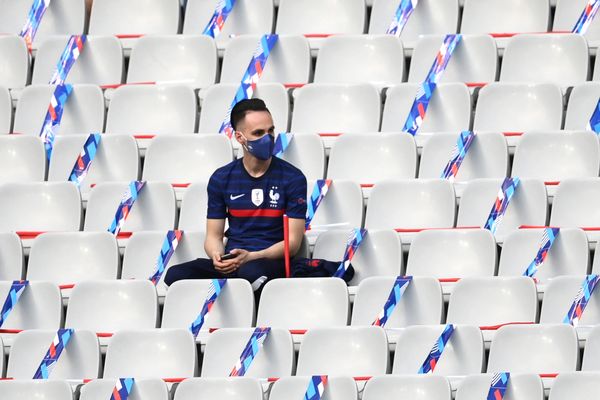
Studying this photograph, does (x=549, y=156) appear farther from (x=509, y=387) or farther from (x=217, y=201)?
(x=509, y=387)

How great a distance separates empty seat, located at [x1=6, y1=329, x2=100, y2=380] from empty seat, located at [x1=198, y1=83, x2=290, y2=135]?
1549mm

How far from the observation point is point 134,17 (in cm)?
790

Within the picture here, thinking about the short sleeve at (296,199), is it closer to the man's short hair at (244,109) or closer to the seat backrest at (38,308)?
the man's short hair at (244,109)

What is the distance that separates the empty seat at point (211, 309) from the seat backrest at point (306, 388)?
69 cm

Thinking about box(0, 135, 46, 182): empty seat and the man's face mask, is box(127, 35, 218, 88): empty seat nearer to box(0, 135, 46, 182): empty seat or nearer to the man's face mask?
box(0, 135, 46, 182): empty seat

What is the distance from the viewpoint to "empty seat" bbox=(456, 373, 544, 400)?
5078 millimetres

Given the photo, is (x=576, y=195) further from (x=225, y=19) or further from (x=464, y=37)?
(x=225, y=19)

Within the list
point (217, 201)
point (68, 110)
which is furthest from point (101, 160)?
point (217, 201)

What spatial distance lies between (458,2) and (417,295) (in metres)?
2.15

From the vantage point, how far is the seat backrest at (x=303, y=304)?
5852mm

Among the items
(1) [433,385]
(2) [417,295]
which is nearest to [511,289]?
(2) [417,295]

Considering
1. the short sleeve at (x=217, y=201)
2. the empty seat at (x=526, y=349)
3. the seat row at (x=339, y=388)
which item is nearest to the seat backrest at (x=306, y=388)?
the seat row at (x=339, y=388)

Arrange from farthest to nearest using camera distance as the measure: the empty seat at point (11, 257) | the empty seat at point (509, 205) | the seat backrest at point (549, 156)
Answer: the seat backrest at point (549, 156) < the empty seat at point (11, 257) < the empty seat at point (509, 205)

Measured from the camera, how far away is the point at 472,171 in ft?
21.7
